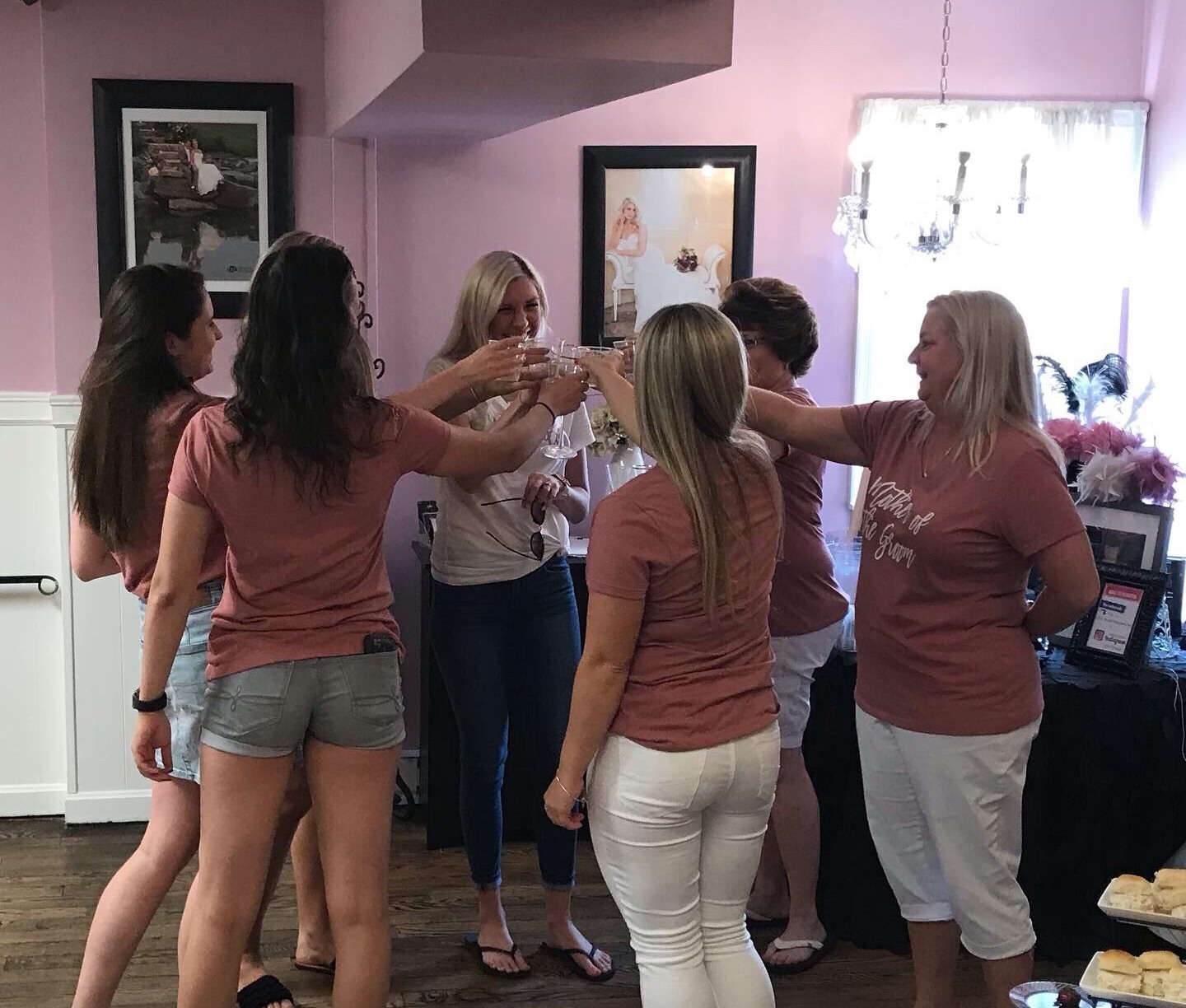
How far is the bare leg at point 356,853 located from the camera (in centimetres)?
199

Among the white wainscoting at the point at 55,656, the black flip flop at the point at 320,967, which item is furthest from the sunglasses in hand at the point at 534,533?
the white wainscoting at the point at 55,656

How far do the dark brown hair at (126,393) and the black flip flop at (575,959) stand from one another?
1.37 meters

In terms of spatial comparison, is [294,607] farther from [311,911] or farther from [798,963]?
[798,963]

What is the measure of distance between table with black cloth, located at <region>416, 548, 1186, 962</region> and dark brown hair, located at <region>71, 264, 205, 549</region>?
101 centimetres

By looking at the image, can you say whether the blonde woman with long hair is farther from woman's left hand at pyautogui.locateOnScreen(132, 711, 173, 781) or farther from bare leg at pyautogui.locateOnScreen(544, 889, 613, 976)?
bare leg at pyautogui.locateOnScreen(544, 889, 613, 976)

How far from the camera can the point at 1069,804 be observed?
2.80m

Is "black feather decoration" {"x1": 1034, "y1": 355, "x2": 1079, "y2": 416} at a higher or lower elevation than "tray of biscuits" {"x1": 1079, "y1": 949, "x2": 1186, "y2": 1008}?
higher

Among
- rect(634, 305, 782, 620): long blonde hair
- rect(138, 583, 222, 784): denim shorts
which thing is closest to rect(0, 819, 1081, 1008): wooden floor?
rect(138, 583, 222, 784): denim shorts

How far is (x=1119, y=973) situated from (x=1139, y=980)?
3 cm

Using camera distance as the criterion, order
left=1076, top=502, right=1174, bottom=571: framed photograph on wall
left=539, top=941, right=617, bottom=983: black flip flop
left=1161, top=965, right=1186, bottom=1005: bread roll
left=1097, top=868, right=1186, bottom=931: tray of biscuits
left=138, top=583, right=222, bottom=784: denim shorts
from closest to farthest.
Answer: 1. left=1161, top=965, right=1186, bottom=1005: bread roll
2. left=1097, top=868, right=1186, bottom=931: tray of biscuits
3. left=138, top=583, right=222, bottom=784: denim shorts
4. left=539, top=941, right=617, bottom=983: black flip flop
5. left=1076, top=502, right=1174, bottom=571: framed photograph on wall

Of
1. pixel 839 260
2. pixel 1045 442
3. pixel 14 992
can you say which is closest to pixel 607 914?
pixel 14 992

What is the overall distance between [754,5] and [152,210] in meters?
1.85

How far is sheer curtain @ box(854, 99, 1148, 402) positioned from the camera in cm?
377

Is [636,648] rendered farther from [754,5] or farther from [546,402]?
[754,5]
